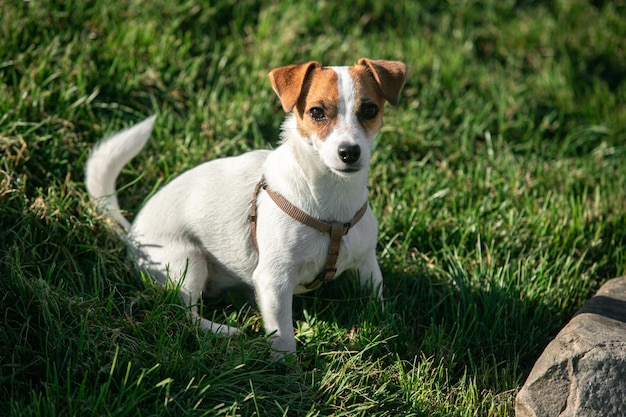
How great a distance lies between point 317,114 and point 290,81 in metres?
0.22

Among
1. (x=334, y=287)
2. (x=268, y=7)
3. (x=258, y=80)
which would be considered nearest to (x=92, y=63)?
(x=258, y=80)

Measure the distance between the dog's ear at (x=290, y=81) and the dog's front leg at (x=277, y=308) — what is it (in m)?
0.82

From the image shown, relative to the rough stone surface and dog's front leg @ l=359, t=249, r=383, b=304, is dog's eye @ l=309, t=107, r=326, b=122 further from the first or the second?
the rough stone surface

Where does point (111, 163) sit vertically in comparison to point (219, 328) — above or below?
above

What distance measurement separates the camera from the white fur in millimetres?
3225

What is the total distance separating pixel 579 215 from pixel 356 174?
1912 millimetres

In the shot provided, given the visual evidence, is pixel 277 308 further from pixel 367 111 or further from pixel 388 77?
pixel 388 77

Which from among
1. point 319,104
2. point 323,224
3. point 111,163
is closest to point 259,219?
point 323,224

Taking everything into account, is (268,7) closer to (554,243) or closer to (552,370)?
(554,243)

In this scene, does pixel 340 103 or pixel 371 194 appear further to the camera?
pixel 371 194

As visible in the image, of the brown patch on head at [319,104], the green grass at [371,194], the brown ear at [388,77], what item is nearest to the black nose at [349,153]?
the brown patch on head at [319,104]

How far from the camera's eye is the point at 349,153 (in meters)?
2.96

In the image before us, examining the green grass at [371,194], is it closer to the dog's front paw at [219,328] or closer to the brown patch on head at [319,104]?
the dog's front paw at [219,328]

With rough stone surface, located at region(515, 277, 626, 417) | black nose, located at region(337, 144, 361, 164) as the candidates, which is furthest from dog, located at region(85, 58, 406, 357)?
rough stone surface, located at region(515, 277, 626, 417)
